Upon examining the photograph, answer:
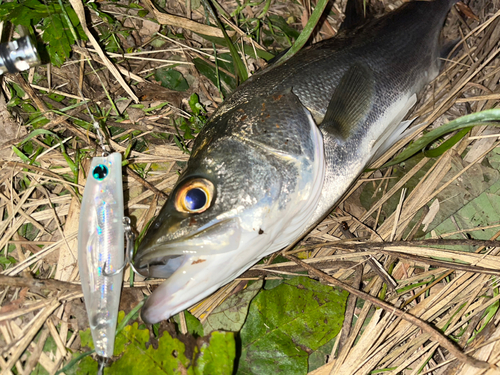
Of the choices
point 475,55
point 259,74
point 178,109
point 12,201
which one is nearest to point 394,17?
point 475,55

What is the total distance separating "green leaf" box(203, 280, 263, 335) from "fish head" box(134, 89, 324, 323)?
0.45 meters

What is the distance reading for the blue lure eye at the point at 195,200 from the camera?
1.97 metres

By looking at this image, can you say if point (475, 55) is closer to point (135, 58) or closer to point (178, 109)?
point (178, 109)

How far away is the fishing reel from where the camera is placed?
2.35 meters

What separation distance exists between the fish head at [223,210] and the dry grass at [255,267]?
1.99 feet

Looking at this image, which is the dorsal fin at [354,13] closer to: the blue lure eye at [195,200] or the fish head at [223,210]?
the fish head at [223,210]

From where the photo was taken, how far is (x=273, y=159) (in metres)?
2.09

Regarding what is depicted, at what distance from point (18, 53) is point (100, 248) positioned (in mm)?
1352

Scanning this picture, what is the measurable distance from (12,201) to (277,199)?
6.52 feet

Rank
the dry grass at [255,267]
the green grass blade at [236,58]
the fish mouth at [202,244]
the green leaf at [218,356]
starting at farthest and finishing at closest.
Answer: the green grass blade at [236,58], the dry grass at [255,267], the green leaf at [218,356], the fish mouth at [202,244]

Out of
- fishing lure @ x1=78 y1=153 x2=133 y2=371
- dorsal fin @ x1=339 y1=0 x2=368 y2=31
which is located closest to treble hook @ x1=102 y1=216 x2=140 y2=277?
fishing lure @ x1=78 y1=153 x2=133 y2=371

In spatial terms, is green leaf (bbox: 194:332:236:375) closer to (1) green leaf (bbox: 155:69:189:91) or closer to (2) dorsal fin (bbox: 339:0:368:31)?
(1) green leaf (bbox: 155:69:189:91)

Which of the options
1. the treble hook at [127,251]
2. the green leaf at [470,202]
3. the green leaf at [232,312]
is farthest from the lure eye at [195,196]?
the green leaf at [470,202]

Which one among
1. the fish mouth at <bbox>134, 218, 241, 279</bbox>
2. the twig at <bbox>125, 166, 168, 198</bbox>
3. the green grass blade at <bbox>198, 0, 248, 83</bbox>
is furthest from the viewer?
the green grass blade at <bbox>198, 0, 248, 83</bbox>
